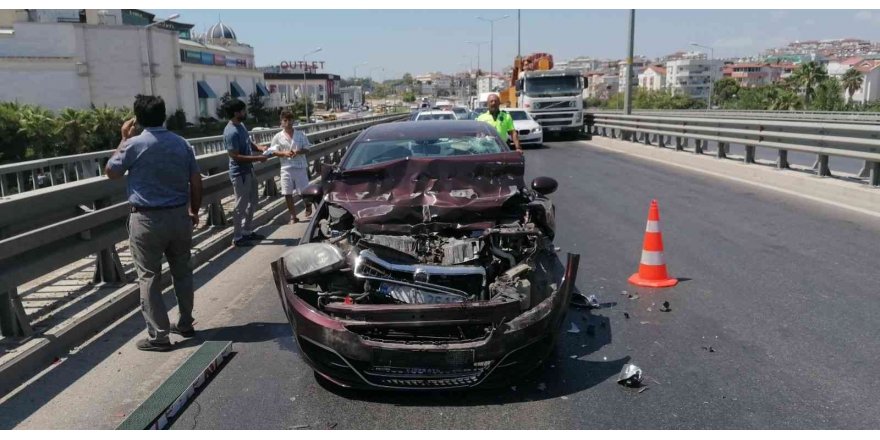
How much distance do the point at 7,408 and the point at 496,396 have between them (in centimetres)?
280

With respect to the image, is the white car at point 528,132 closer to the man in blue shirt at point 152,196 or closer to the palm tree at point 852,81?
the man in blue shirt at point 152,196

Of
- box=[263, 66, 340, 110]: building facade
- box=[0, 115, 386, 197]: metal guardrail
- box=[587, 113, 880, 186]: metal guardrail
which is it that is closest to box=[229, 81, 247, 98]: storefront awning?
box=[263, 66, 340, 110]: building facade

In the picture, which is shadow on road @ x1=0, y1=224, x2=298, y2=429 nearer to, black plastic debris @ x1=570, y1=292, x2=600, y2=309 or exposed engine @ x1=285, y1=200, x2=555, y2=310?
exposed engine @ x1=285, y1=200, x2=555, y2=310

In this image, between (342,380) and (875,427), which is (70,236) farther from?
(875,427)

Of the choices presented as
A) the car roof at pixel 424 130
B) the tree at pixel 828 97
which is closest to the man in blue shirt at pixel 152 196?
the car roof at pixel 424 130

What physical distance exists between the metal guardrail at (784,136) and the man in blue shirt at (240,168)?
8.65m

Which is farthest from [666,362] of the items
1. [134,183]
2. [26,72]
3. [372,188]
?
[26,72]

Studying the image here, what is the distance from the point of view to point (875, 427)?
11.6 ft

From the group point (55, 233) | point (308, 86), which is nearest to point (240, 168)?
point (55, 233)

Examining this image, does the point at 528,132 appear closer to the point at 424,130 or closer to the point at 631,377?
the point at 424,130

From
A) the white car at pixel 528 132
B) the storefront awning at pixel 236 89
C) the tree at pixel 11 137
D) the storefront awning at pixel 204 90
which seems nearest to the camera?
the white car at pixel 528 132

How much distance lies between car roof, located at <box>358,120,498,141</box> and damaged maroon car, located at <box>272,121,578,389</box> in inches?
46.9

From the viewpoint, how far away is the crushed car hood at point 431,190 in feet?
16.5

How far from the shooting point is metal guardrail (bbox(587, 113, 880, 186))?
10461 mm
